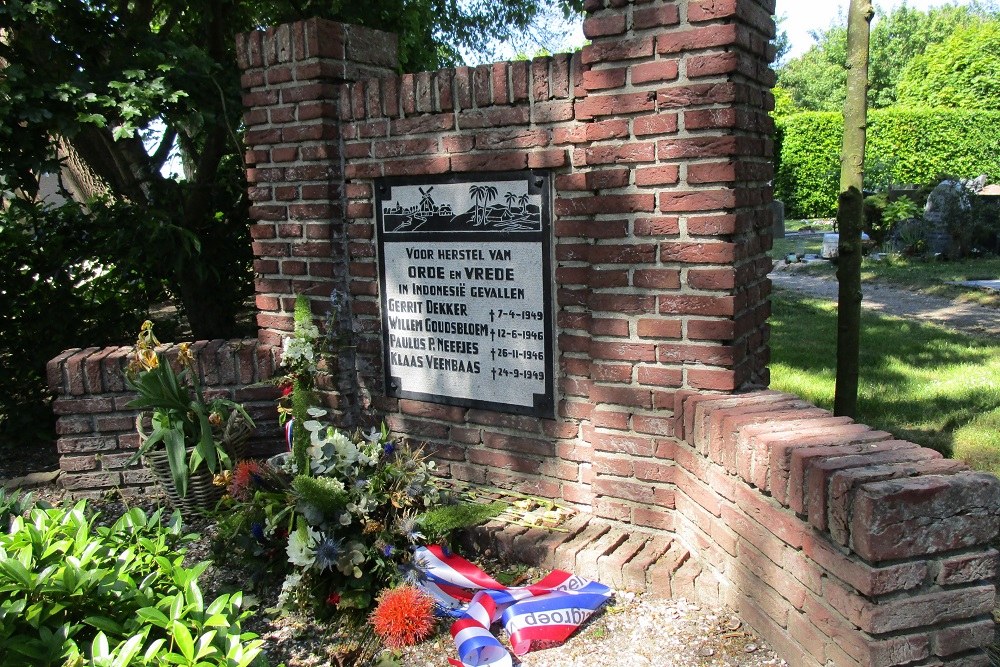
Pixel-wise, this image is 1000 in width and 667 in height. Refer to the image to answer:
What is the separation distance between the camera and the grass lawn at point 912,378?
461cm

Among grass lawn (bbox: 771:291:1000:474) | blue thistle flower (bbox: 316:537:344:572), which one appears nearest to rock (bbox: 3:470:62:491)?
blue thistle flower (bbox: 316:537:344:572)

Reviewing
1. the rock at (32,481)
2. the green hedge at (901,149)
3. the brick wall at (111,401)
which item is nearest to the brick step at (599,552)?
the brick wall at (111,401)

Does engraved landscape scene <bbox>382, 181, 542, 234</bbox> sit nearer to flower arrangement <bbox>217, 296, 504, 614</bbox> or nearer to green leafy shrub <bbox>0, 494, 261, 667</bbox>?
flower arrangement <bbox>217, 296, 504, 614</bbox>

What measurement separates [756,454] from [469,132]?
1857mm

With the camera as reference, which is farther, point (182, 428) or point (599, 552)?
point (182, 428)

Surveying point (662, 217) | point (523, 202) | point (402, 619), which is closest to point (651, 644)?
point (402, 619)

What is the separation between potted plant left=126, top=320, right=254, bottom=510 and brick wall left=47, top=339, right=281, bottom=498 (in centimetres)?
19

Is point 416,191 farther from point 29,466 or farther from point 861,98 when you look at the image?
point 29,466

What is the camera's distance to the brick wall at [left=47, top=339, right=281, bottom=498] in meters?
4.14

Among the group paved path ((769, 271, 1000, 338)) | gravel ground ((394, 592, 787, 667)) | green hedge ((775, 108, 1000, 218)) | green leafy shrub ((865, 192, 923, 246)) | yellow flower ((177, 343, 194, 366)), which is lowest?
gravel ground ((394, 592, 787, 667))

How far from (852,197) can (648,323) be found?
130cm

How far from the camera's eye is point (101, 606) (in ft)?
→ 6.31

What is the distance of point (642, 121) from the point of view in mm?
3041

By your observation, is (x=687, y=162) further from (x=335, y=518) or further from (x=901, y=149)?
(x=901, y=149)
